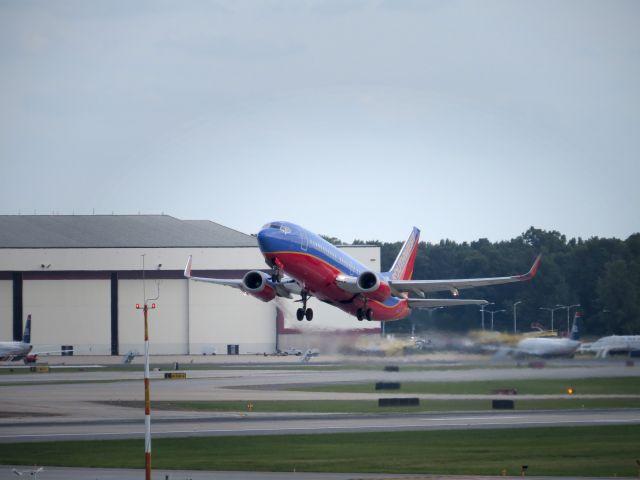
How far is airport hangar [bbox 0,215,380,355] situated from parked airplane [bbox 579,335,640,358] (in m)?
52.5

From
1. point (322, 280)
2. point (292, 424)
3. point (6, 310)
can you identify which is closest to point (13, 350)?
point (6, 310)

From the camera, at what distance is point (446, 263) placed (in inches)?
7387

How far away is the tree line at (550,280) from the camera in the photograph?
446 feet

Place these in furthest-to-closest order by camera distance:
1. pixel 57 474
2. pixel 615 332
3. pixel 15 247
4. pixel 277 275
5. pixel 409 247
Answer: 1. pixel 15 247
2. pixel 615 332
3. pixel 409 247
4. pixel 277 275
5. pixel 57 474

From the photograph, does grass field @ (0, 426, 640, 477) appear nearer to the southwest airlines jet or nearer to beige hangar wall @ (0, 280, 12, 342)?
the southwest airlines jet

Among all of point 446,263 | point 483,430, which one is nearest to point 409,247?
point 483,430

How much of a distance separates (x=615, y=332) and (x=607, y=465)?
285 feet

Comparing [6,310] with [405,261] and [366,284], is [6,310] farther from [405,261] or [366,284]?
[366,284]

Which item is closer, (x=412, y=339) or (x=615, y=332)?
(x=412, y=339)

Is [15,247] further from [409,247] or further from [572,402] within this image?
[572,402]

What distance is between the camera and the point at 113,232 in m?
172

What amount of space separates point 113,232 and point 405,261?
91.5 metres

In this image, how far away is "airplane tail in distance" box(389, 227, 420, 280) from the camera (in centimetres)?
8700

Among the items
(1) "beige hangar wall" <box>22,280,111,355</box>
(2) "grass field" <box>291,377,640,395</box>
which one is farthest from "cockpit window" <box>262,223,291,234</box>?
(1) "beige hangar wall" <box>22,280,111,355</box>
